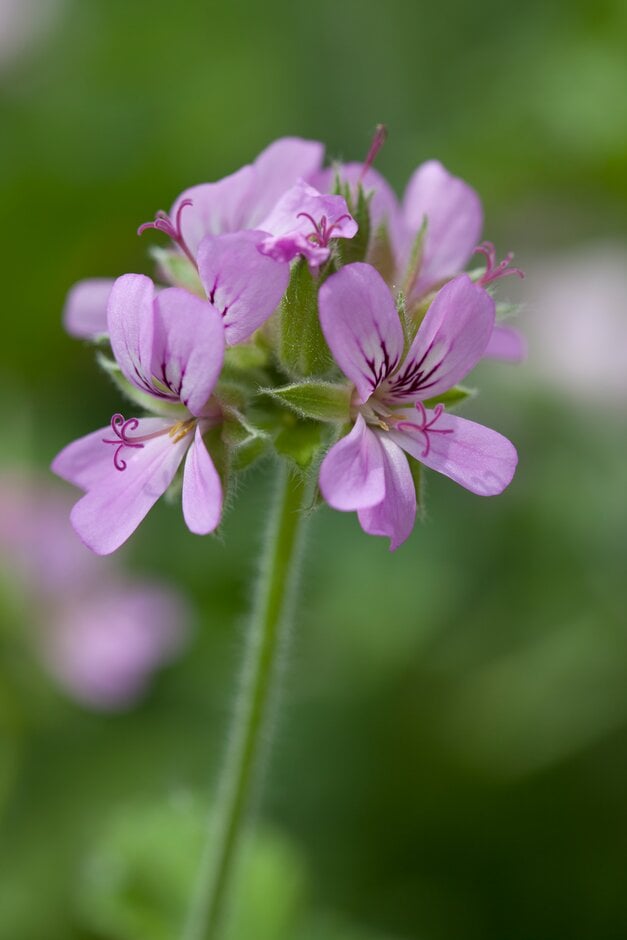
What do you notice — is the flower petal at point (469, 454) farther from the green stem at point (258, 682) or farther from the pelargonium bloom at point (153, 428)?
the pelargonium bloom at point (153, 428)

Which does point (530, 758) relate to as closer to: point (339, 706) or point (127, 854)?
point (339, 706)

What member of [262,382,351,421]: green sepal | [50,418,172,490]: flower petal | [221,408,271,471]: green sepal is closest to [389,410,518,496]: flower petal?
[262,382,351,421]: green sepal

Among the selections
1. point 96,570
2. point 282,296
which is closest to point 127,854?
point 96,570

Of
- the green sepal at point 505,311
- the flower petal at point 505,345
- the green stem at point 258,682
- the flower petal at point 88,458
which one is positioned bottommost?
the green stem at point 258,682

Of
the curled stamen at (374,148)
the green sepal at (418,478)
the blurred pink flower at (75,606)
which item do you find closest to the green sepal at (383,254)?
the curled stamen at (374,148)

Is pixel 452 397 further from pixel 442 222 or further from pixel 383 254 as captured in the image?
pixel 442 222

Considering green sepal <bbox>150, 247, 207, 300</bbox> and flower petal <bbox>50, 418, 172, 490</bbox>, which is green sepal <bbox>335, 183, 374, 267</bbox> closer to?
green sepal <bbox>150, 247, 207, 300</bbox>
